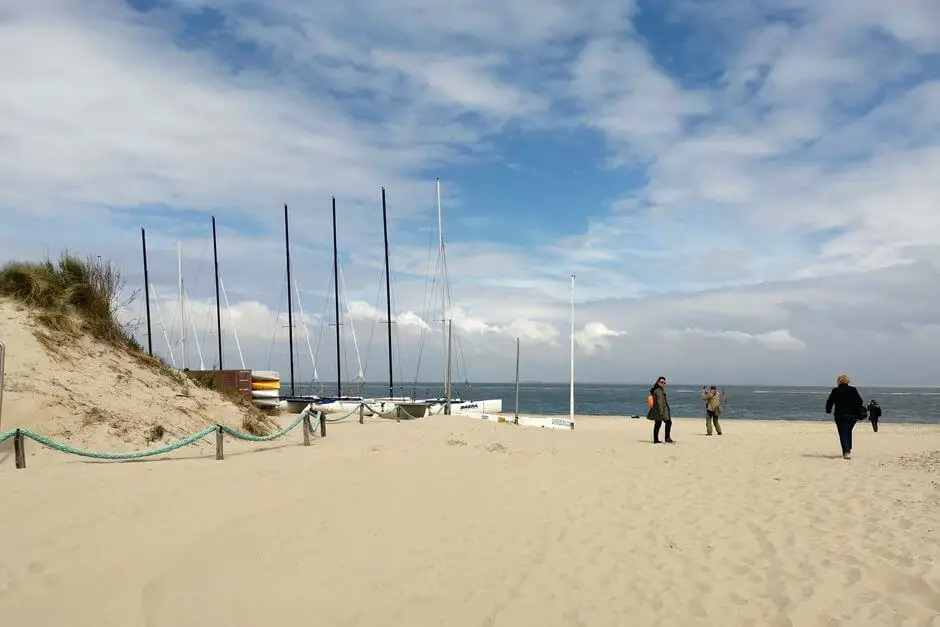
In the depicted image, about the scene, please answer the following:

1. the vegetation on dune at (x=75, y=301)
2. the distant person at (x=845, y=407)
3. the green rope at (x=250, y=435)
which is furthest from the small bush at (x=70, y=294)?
the distant person at (x=845, y=407)

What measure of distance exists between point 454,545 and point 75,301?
12.3 m

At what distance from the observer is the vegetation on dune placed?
45.5 ft

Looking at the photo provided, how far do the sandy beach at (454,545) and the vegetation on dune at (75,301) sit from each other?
15.0ft

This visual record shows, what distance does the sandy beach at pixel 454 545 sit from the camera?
5102 millimetres

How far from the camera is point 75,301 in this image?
14.7 meters

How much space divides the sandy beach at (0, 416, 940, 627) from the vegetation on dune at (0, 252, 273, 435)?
4565 mm

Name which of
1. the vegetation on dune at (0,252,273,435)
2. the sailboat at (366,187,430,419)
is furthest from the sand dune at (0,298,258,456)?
the sailboat at (366,187,430,419)

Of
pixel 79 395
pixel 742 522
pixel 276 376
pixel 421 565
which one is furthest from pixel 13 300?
pixel 276 376

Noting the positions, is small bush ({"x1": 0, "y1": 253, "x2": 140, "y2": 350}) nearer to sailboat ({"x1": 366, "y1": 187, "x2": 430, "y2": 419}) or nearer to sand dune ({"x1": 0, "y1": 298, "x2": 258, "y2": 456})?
sand dune ({"x1": 0, "y1": 298, "x2": 258, "y2": 456})

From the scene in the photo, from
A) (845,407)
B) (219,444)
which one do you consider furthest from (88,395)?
(845,407)

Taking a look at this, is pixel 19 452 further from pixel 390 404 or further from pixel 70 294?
pixel 390 404

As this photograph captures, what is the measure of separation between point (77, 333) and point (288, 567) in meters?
10.9

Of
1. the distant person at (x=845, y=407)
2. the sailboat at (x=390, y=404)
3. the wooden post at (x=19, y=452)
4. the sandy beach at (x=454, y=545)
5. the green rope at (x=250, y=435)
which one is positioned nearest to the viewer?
the sandy beach at (x=454, y=545)

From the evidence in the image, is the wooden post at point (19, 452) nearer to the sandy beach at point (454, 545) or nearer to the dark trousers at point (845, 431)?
the sandy beach at point (454, 545)
